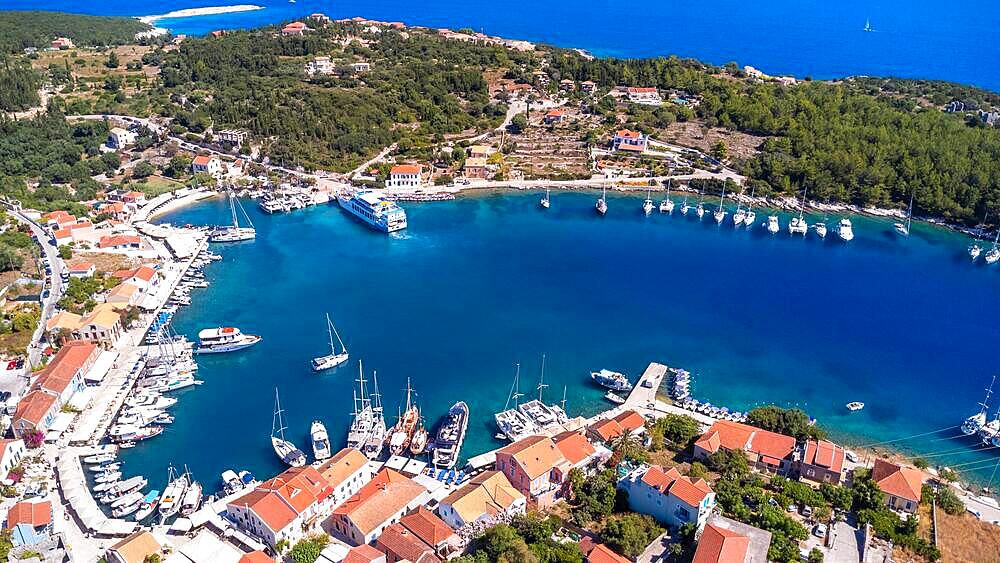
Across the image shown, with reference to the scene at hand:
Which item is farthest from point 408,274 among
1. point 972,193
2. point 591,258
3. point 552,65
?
point 552,65

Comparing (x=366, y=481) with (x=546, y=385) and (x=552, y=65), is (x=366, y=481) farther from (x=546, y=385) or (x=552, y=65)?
(x=552, y=65)

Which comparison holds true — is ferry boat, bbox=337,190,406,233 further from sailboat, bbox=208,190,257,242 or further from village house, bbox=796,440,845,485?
village house, bbox=796,440,845,485

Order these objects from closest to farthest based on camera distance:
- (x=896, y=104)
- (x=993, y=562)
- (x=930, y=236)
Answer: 1. (x=993, y=562)
2. (x=930, y=236)
3. (x=896, y=104)

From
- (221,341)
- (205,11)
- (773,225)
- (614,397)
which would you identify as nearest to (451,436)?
(614,397)

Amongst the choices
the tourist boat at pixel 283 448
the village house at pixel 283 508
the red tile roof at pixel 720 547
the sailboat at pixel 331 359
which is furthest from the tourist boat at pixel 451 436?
the red tile roof at pixel 720 547

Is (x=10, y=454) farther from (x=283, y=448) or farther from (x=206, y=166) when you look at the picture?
(x=206, y=166)
